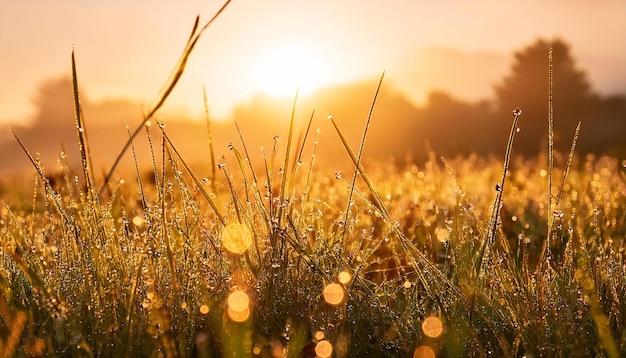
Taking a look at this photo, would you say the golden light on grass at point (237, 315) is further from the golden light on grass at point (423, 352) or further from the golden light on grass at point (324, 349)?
the golden light on grass at point (423, 352)

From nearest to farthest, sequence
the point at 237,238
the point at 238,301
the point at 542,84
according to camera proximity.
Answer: the point at 238,301 → the point at 237,238 → the point at 542,84

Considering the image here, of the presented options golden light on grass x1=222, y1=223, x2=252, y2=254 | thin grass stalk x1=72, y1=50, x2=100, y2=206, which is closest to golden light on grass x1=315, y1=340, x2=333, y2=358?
golden light on grass x1=222, y1=223, x2=252, y2=254

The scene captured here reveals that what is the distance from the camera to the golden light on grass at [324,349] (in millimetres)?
1938

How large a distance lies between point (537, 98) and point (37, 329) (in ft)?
98.2

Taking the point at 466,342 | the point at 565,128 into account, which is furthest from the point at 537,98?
the point at 466,342

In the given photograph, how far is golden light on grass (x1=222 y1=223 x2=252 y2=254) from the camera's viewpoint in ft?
7.40

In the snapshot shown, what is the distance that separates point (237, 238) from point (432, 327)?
669 millimetres

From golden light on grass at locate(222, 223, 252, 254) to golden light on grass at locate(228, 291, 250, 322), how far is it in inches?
8.2

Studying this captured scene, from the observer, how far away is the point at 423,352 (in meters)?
1.99

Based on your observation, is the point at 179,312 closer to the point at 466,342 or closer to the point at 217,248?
the point at 217,248

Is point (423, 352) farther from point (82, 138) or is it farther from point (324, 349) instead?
point (82, 138)

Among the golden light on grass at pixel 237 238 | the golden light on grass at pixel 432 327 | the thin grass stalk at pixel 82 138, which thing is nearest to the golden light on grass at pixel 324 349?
the golden light on grass at pixel 432 327

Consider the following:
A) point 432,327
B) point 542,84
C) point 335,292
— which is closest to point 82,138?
point 335,292

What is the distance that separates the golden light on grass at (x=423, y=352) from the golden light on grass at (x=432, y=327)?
39 millimetres
